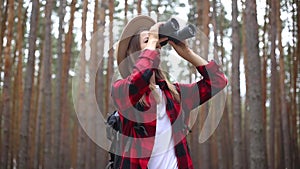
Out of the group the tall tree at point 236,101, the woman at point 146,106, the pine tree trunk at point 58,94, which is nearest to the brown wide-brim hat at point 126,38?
the woman at point 146,106

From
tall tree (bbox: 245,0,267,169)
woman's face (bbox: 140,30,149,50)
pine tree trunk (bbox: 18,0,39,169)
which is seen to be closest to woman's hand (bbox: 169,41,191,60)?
woman's face (bbox: 140,30,149,50)

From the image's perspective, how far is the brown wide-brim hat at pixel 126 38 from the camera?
161 cm

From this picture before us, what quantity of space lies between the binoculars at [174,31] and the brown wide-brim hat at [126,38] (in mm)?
96

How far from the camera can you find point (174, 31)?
159 centimetres

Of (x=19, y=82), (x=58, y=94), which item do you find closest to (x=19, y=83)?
(x=19, y=82)

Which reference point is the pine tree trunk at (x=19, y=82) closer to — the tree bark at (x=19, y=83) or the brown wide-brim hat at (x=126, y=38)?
the tree bark at (x=19, y=83)

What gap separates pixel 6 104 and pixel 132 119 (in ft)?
17.4

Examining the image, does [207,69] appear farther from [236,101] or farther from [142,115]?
[236,101]

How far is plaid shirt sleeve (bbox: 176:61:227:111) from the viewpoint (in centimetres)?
171

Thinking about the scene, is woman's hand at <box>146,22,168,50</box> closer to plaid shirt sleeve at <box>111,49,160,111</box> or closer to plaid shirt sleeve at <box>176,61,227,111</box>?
plaid shirt sleeve at <box>111,49,160,111</box>

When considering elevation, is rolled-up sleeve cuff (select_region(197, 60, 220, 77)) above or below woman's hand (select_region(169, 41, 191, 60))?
below

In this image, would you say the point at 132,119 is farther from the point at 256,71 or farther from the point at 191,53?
the point at 256,71

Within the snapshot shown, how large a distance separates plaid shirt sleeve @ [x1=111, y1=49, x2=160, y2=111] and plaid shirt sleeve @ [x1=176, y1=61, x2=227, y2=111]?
22cm

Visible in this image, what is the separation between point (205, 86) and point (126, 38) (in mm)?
340
